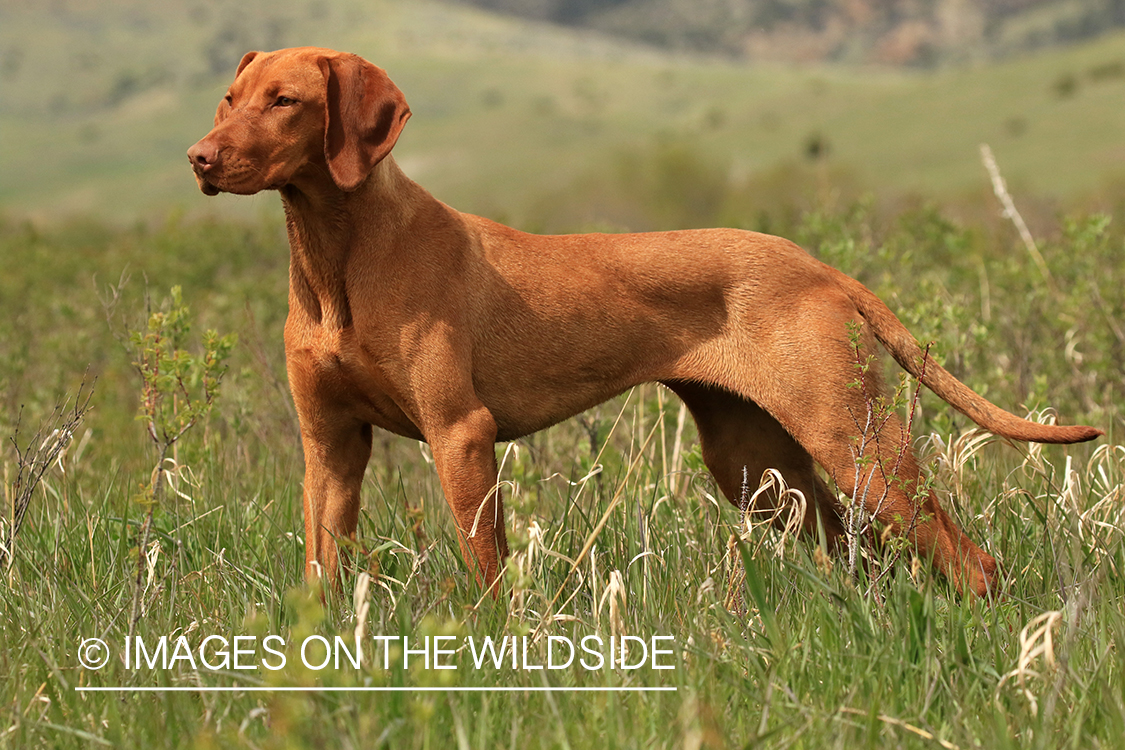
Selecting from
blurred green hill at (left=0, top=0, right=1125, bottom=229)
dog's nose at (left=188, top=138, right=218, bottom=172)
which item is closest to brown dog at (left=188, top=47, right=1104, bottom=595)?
dog's nose at (left=188, top=138, right=218, bottom=172)

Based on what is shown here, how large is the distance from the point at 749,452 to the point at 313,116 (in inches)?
80.4

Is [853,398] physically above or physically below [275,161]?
below

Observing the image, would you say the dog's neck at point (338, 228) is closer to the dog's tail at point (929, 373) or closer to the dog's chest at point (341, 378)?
the dog's chest at point (341, 378)

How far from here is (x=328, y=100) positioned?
3467mm

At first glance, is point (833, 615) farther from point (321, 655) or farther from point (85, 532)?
point (85, 532)

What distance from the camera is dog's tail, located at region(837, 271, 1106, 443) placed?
3875 millimetres

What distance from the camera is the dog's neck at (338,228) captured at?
3.59 metres

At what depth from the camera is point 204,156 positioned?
126 inches

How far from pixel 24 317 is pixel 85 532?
7404 mm

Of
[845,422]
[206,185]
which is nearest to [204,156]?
[206,185]

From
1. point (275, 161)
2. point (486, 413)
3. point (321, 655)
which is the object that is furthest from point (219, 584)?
point (321, 655)

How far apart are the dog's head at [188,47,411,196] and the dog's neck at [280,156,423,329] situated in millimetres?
85

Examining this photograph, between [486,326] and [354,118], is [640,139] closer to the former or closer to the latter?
[486,326]

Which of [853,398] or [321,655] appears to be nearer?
[321,655]
